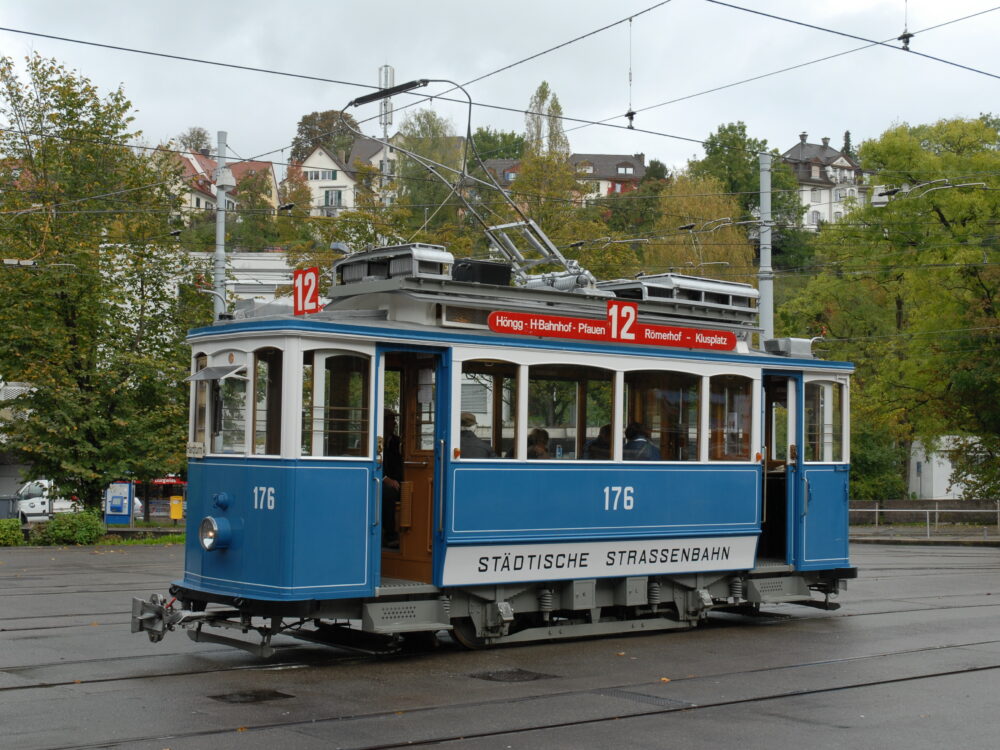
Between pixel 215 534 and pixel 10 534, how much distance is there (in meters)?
18.3

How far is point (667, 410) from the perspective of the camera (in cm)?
A: 1314

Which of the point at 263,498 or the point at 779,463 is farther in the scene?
the point at 779,463

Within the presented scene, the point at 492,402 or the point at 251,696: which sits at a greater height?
the point at 492,402

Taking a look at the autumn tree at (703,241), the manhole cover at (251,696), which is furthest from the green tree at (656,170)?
the manhole cover at (251,696)

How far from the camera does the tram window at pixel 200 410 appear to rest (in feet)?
37.3

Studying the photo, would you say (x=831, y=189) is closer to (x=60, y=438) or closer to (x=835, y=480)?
(x=60, y=438)

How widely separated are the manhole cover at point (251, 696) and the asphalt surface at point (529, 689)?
22mm

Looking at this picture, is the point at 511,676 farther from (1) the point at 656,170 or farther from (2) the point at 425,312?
(1) the point at 656,170

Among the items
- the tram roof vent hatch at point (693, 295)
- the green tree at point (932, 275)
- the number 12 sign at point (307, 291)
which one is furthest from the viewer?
the green tree at point (932, 275)

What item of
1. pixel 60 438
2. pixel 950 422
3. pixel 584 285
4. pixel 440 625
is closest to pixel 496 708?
pixel 440 625

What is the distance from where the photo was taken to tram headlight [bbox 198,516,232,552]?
1068cm

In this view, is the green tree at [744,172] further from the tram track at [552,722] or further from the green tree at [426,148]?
the tram track at [552,722]

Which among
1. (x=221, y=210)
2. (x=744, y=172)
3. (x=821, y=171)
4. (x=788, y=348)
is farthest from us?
(x=821, y=171)

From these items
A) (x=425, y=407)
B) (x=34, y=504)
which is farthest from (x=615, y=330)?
(x=34, y=504)
